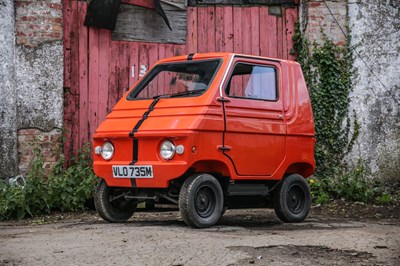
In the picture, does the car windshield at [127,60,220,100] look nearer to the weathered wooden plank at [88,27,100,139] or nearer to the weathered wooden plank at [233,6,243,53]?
the weathered wooden plank at [88,27,100,139]

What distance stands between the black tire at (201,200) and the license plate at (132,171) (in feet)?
1.24

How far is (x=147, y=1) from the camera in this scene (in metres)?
10.8

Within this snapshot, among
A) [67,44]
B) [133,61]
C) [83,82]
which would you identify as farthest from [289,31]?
[67,44]

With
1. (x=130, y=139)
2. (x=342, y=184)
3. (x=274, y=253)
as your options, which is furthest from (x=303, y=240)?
(x=342, y=184)

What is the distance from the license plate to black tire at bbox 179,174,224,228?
38 centimetres

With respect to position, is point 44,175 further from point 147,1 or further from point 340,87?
point 340,87

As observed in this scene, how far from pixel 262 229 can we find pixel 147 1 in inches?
186

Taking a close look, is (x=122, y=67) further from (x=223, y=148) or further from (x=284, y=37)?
(x=223, y=148)

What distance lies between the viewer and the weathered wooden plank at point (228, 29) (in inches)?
436

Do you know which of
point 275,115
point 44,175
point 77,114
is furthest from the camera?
point 77,114

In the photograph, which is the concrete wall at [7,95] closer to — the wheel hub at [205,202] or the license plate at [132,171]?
the license plate at [132,171]

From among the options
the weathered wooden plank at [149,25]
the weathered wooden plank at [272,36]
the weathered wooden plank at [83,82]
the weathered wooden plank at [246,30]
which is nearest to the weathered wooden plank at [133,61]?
the weathered wooden plank at [149,25]

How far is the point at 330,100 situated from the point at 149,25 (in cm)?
299

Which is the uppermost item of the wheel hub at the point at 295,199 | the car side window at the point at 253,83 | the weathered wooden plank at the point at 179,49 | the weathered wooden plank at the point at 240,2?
the weathered wooden plank at the point at 240,2
